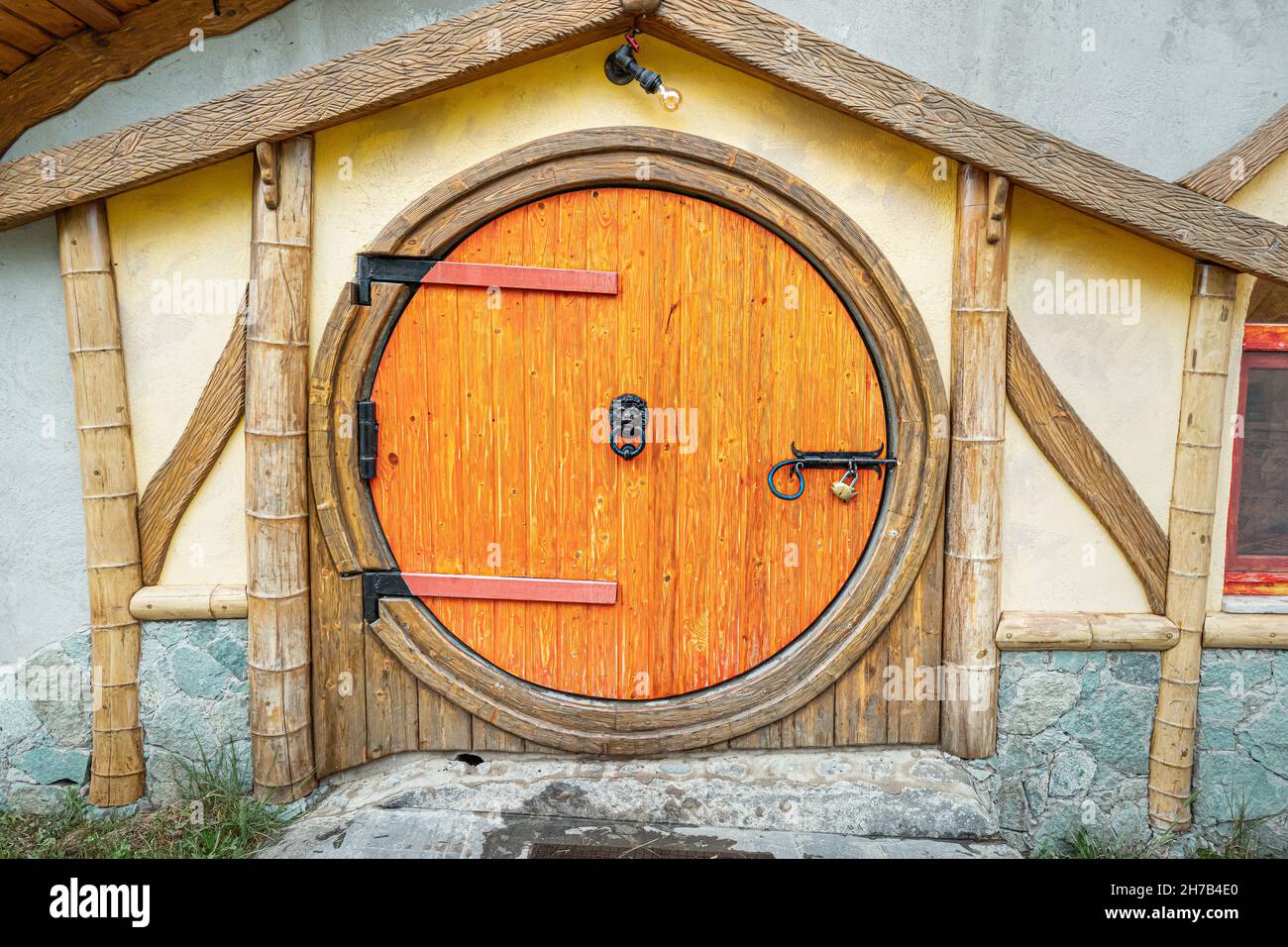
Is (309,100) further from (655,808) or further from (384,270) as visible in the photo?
(655,808)

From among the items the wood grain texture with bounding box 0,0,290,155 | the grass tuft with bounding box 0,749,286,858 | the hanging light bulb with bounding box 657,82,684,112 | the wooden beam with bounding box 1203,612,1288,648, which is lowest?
the grass tuft with bounding box 0,749,286,858

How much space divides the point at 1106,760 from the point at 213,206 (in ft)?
14.1

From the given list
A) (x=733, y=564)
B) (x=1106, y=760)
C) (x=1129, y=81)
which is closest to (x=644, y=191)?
(x=733, y=564)

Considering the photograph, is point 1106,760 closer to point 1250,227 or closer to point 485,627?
point 1250,227

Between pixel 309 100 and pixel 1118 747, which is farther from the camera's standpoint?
pixel 1118 747

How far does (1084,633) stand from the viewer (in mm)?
3244

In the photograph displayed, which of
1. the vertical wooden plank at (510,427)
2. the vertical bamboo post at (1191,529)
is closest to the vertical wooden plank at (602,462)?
the vertical wooden plank at (510,427)

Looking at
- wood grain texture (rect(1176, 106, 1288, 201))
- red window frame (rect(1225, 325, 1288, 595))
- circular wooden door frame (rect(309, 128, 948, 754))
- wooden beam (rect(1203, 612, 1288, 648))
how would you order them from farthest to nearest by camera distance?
red window frame (rect(1225, 325, 1288, 595)) < wooden beam (rect(1203, 612, 1288, 648)) < wood grain texture (rect(1176, 106, 1288, 201)) < circular wooden door frame (rect(309, 128, 948, 754))

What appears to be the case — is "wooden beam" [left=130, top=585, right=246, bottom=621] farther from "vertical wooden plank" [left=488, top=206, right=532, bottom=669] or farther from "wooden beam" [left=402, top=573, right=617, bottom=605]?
"vertical wooden plank" [left=488, top=206, right=532, bottom=669]

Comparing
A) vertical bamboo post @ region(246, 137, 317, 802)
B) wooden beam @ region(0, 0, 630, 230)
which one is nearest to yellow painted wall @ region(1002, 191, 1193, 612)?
wooden beam @ region(0, 0, 630, 230)

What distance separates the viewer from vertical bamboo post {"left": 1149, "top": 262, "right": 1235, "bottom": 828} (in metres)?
3.18

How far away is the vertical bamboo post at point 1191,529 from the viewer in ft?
10.4

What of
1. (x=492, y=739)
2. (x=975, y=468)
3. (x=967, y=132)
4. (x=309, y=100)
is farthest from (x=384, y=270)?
(x=975, y=468)

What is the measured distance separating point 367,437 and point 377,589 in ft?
2.07
